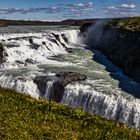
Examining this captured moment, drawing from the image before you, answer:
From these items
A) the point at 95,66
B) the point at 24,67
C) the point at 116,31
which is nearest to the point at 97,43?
the point at 116,31

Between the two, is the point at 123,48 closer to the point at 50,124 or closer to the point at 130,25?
the point at 130,25

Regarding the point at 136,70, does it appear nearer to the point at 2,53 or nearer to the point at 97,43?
the point at 2,53

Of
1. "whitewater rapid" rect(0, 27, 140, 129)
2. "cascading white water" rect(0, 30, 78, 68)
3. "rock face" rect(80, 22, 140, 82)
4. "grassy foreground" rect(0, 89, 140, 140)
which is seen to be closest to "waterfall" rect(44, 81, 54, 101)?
"whitewater rapid" rect(0, 27, 140, 129)

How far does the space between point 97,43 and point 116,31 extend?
16615 mm

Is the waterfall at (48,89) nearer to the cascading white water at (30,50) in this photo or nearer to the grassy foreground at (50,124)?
the cascading white water at (30,50)

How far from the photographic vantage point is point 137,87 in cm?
4353

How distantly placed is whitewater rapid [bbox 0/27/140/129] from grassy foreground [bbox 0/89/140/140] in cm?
1673

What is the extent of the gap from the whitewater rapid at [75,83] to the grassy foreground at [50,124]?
54.9ft

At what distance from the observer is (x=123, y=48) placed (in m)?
63.0

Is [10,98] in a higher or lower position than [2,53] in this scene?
higher

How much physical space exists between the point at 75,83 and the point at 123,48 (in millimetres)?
23749

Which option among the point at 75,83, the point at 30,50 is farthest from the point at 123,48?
the point at 75,83

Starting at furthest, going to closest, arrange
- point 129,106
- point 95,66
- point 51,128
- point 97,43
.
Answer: point 97,43 → point 95,66 → point 129,106 → point 51,128

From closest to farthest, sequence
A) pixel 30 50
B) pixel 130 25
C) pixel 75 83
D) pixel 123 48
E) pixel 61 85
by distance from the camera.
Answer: pixel 61 85
pixel 75 83
pixel 123 48
pixel 30 50
pixel 130 25
